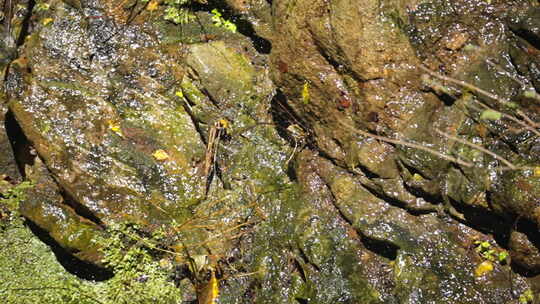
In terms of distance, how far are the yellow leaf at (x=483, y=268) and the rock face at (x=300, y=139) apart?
0.06 feet

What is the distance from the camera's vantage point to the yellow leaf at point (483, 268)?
144 inches

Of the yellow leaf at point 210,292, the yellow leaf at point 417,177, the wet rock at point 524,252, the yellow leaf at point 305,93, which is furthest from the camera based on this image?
the yellow leaf at point 305,93

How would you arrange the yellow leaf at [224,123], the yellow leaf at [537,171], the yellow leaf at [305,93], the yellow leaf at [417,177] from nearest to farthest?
the yellow leaf at [537,171], the yellow leaf at [417,177], the yellow leaf at [305,93], the yellow leaf at [224,123]

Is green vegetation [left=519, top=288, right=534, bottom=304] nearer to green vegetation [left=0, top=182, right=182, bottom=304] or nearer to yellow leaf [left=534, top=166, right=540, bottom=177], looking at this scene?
yellow leaf [left=534, top=166, right=540, bottom=177]

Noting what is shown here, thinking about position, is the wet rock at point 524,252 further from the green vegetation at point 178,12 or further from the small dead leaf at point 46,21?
the small dead leaf at point 46,21

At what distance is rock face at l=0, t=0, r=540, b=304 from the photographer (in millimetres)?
3582

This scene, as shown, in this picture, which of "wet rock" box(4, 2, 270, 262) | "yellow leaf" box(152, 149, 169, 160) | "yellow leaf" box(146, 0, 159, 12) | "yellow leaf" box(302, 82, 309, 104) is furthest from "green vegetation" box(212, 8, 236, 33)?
"yellow leaf" box(152, 149, 169, 160)

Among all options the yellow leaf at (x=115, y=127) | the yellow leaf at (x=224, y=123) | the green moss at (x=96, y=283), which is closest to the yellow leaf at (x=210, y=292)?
the green moss at (x=96, y=283)

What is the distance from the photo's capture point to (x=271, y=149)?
4.53 metres

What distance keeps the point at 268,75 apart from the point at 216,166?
1.08 meters

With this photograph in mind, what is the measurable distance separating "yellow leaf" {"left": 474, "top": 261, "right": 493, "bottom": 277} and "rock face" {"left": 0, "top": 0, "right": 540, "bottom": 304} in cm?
2

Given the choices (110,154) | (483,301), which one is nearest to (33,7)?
(110,154)

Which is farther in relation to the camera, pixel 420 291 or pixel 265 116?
pixel 265 116

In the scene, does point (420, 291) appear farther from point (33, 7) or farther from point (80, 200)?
point (33, 7)
